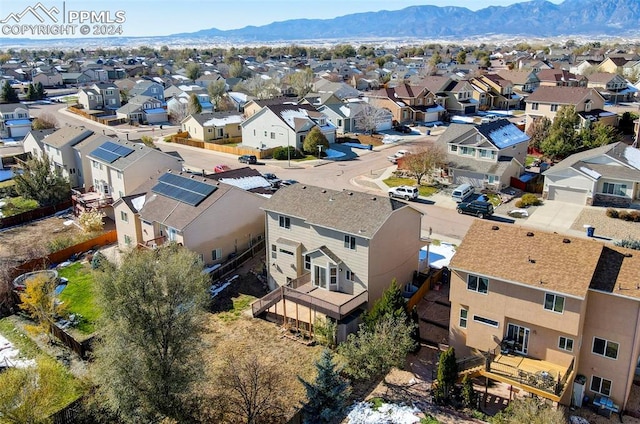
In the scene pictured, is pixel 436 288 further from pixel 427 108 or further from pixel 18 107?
pixel 18 107

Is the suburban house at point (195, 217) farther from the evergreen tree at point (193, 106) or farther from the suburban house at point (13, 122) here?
the suburban house at point (13, 122)

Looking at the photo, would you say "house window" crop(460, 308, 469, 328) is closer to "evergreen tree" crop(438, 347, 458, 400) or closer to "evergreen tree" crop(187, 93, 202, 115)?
"evergreen tree" crop(438, 347, 458, 400)

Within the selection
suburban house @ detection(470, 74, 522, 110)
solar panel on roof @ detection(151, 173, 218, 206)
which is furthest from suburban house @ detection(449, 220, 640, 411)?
suburban house @ detection(470, 74, 522, 110)

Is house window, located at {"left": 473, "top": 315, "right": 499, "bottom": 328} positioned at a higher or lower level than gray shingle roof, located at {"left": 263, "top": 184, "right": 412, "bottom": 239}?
lower

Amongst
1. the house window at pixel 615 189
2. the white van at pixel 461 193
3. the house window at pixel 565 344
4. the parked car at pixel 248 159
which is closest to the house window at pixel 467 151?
the white van at pixel 461 193

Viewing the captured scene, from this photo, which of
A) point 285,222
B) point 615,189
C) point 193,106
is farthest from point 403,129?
point 285,222

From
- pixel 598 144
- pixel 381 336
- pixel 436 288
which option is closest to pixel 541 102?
pixel 598 144

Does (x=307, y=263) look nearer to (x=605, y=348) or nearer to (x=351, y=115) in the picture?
(x=605, y=348)

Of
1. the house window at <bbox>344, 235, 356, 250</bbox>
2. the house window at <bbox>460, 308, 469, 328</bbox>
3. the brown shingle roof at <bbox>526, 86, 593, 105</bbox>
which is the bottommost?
the house window at <bbox>460, 308, 469, 328</bbox>
